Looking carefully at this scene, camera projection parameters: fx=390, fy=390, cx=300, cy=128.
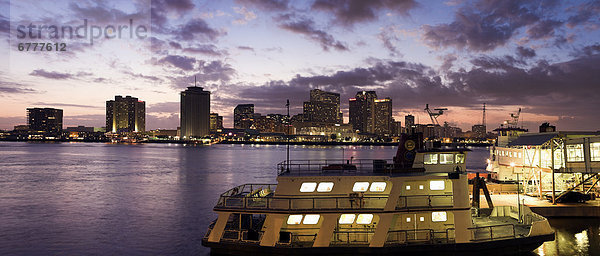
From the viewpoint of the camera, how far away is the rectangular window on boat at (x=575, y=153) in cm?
3095

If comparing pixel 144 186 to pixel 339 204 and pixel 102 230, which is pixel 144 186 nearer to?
pixel 102 230

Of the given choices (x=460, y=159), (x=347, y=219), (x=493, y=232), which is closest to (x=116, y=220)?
(x=347, y=219)

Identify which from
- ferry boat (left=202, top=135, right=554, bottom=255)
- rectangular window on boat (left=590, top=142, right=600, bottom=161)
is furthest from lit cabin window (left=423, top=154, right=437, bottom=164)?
rectangular window on boat (left=590, top=142, right=600, bottom=161)

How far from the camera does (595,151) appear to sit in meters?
30.0

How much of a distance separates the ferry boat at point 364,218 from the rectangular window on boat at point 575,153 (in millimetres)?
15076

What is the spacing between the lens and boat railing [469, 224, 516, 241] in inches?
752

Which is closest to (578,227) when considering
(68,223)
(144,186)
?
(68,223)

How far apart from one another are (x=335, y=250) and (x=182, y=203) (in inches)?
1248

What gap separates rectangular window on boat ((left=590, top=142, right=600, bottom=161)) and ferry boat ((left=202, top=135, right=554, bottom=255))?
14.7 m

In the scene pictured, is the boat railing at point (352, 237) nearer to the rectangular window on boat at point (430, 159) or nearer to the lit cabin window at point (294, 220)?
the lit cabin window at point (294, 220)

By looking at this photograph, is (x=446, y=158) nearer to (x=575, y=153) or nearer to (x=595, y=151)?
(x=595, y=151)

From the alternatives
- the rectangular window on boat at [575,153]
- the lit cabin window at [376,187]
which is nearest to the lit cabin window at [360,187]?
the lit cabin window at [376,187]

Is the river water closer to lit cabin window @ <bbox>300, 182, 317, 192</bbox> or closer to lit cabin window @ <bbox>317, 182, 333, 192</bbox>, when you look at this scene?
lit cabin window @ <bbox>300, 182, 317, 192</bbox>

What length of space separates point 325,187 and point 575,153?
24118 mm
